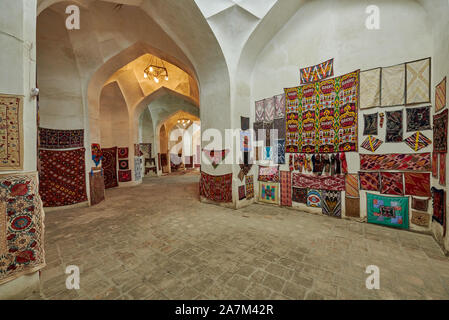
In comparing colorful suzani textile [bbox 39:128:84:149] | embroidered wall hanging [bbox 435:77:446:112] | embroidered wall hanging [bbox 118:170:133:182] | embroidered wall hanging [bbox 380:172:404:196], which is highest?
embroidered wall hanging [bbox 435:77:446:112]

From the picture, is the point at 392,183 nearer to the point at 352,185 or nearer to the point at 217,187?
the point at 352,185

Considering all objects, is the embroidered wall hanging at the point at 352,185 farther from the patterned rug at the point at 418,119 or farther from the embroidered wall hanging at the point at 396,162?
the patterned rug at the point at 418,119

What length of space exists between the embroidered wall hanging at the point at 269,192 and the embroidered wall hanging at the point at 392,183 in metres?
2.40

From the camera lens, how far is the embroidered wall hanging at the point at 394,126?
360 centimetres

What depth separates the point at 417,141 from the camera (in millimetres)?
3436

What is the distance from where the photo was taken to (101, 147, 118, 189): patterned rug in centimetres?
889

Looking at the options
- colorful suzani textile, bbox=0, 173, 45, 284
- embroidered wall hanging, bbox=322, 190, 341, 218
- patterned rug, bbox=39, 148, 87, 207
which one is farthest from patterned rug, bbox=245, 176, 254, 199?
patterned rug, bbox=39, 148, 87, 207

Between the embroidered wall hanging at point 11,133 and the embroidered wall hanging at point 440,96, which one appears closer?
the embroidered wall hanging at point 11,133

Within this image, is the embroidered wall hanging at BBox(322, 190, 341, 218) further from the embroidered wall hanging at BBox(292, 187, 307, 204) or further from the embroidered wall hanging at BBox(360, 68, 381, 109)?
the embroidered wall hanging at BBox(360, 68, 381, 109)

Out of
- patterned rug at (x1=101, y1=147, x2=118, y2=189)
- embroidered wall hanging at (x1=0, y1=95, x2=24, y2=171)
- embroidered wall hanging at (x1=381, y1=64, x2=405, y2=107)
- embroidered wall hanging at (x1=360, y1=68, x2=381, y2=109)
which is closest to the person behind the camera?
embroidered wall hanging at (x1=0, y1=95, x2=24, y2=171)

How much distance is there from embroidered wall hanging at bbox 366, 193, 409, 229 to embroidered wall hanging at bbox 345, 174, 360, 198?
23 centimetres

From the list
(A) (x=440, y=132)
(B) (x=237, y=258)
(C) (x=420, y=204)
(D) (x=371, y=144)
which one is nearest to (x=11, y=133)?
(B) (x=237, y=258)

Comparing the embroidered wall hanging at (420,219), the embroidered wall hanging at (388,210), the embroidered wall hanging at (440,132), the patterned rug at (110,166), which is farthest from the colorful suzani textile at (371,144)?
the patterned rug at (110,166)
